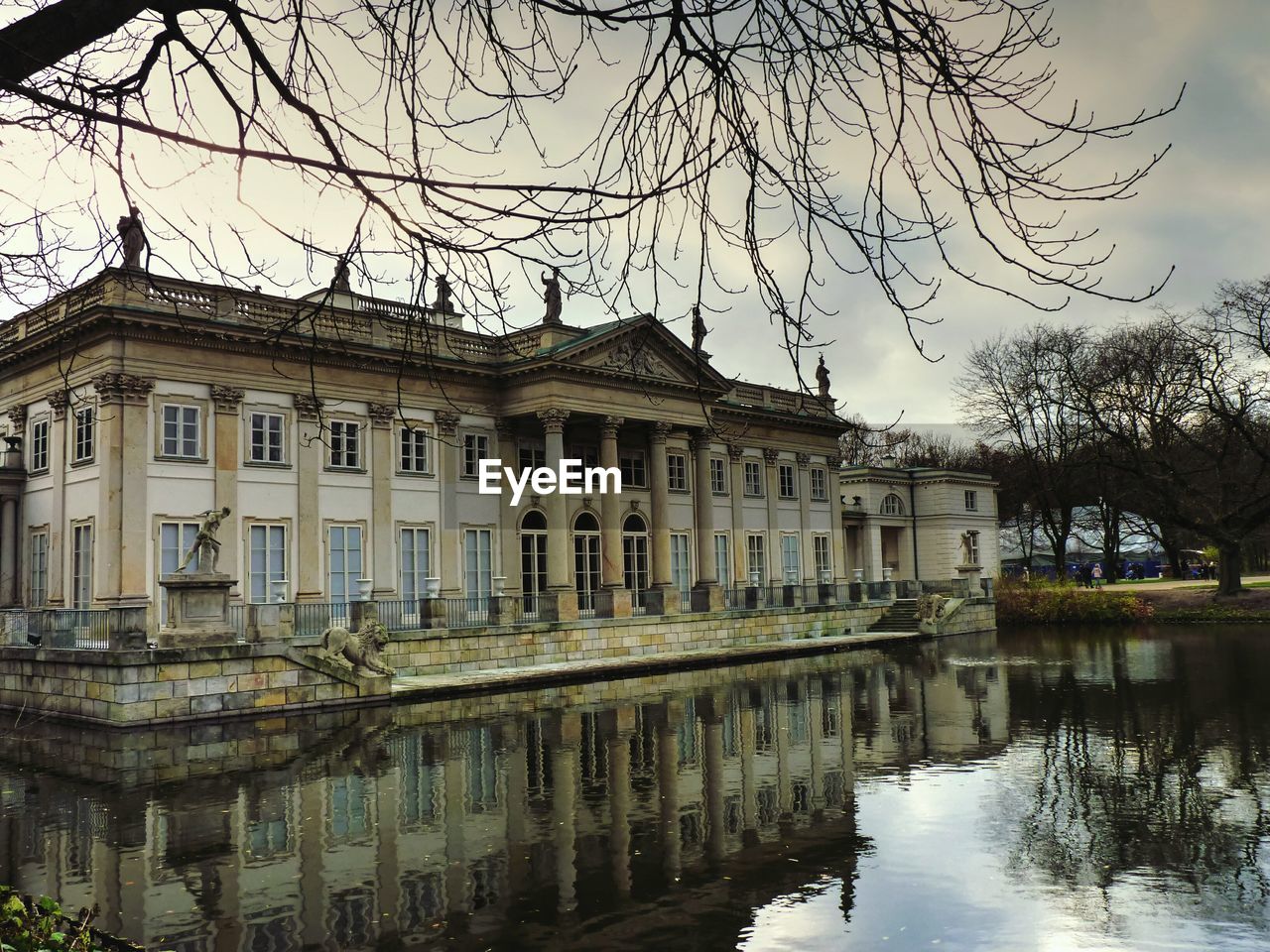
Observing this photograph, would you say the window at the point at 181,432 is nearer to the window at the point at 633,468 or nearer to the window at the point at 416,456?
the window at the point at 416,456

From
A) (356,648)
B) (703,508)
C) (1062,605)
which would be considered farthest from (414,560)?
(1062,605)

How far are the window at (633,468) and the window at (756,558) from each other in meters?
7.11

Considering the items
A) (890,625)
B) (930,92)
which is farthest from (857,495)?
(930,92)

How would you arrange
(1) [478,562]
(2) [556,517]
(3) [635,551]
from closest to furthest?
(2) [556,517]
(1) [478,562]
(3) [635,551]

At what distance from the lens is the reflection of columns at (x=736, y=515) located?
4359 centimetres

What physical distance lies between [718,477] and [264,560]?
2022 centimetres

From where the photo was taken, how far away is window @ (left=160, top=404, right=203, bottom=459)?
27.8 m

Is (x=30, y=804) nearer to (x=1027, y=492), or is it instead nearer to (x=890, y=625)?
Result: (x=890, y=625)

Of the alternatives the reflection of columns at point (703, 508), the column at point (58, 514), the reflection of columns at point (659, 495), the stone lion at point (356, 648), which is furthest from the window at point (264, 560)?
the reflection of columns at point (703, 508)

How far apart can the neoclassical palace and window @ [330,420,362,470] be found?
0.08 metres

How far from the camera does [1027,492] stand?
66.9 meters

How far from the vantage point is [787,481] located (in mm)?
47438

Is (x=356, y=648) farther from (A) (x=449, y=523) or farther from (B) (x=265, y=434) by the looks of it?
(A) (x=449, y=523)

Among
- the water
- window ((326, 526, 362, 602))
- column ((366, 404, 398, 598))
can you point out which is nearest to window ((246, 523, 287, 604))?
window ((326, 526, 362, 602))
